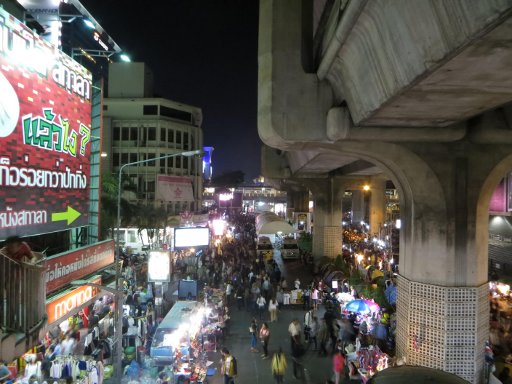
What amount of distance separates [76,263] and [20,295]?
3959 millimetres

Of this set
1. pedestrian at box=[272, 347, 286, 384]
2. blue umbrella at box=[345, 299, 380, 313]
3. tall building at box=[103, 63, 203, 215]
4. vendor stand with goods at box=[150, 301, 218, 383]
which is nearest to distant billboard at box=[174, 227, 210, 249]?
vendor stand with goods at box=[150, 301, 218, 383]

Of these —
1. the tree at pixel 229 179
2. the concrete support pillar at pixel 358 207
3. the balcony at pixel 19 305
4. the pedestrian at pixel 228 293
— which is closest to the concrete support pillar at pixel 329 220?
the pedestrian at pixel 228 293

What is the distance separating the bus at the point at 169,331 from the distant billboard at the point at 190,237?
9414mm

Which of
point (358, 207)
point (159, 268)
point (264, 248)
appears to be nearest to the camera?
point (159, 268)

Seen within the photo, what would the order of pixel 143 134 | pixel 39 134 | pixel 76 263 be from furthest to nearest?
1. pixel 143 134
2. pixel 76 263
3. pixel 39 134

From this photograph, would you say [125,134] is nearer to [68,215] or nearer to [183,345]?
[68,215]

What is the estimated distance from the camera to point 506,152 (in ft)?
35.4

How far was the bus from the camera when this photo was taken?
11789mm

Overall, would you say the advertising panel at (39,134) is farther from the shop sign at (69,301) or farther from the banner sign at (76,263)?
the shop sign at (69,301)

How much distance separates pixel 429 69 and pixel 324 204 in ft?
86.7

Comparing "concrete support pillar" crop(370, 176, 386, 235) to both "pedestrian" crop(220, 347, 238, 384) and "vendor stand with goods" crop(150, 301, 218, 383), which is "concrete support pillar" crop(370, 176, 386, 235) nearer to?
"vendor stand with goods" crop(150, 301, 218, 383)

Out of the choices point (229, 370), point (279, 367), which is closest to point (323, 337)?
point (279, 367)

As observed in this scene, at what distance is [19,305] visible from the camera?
5844 millimetres

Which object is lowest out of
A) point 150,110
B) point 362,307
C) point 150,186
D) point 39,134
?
point 362,307
